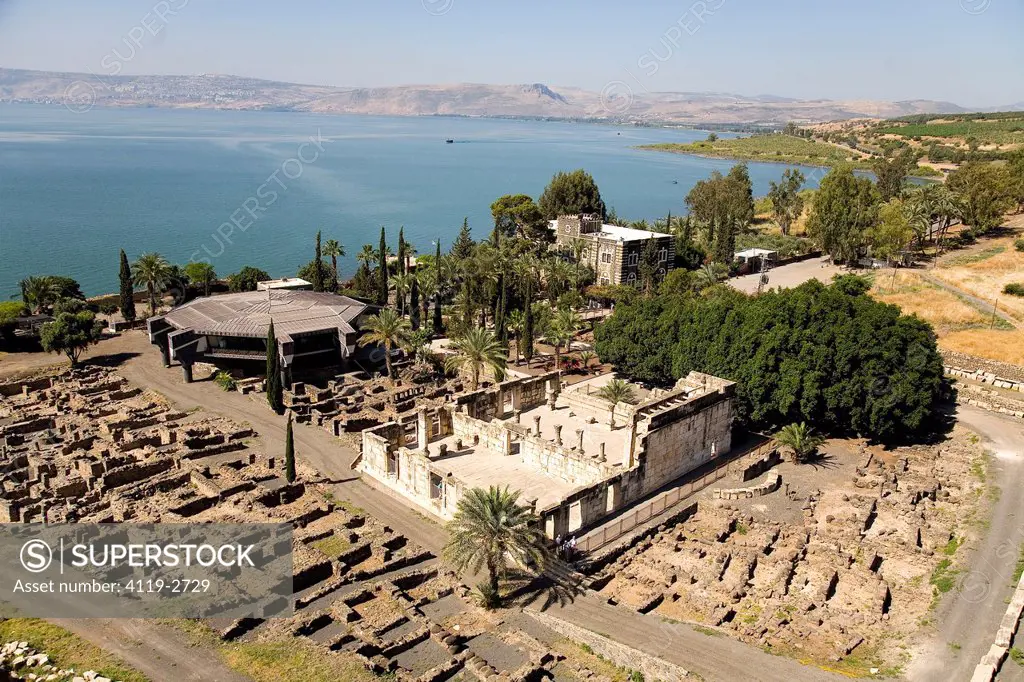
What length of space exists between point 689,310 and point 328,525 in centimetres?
2987

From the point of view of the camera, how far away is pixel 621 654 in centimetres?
2655

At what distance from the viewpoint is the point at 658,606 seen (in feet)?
98.2

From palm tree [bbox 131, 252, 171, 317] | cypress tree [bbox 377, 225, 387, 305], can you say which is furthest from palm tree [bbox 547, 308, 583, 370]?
palm tree [bbox 131, 252, 171, 317]

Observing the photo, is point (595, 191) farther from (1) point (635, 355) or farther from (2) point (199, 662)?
(2) point (199, 662)

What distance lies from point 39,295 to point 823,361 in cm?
6983

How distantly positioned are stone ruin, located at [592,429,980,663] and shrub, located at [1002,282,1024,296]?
39.4 m

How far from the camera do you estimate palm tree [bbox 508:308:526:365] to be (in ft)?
210

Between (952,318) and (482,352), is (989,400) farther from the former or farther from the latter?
(482,352)

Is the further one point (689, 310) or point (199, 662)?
point (689, 310)

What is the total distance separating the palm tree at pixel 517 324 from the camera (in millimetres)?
63997

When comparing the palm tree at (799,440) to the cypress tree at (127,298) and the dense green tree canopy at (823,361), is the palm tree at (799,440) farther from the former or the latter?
the cypress tree at (127,298)

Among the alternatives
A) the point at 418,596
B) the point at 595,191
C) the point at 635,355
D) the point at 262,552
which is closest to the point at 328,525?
the point at 262,552

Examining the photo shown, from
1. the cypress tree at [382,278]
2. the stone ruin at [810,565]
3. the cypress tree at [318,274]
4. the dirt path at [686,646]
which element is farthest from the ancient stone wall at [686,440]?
the cypress tree at [318,274]

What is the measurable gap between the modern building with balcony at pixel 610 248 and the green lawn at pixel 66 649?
6538 centimetres
